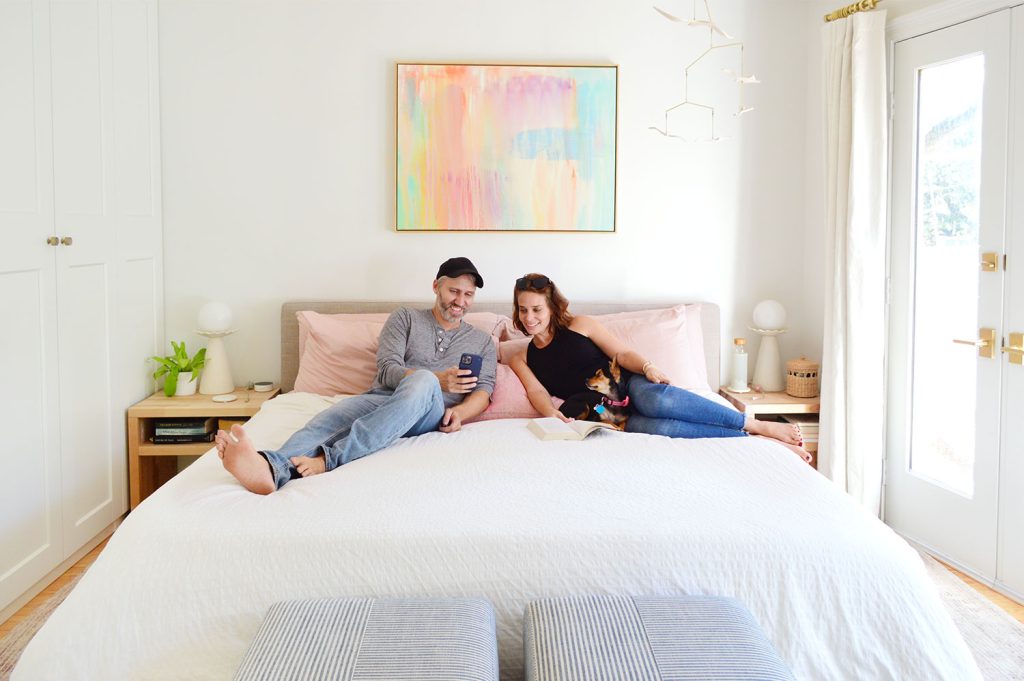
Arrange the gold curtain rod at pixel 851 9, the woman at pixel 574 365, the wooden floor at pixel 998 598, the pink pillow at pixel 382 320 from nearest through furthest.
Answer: the wooden floor at pixel 998 598, the woman at pixel 574 365, the gold curtain rod at pixel 851 9, the pink pillow at pixel 382 320

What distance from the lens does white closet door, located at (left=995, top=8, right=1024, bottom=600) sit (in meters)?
3.03

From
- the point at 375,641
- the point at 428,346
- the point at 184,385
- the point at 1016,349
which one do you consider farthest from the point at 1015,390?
the point at 184,385

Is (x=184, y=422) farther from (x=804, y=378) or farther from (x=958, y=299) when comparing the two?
(x=958, y=299)

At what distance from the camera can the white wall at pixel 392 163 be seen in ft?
13.5

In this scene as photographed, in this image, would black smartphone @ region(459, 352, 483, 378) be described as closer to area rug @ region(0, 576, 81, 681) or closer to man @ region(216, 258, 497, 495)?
man @ region(216, 258, 497, 495)

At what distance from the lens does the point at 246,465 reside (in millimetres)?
2416

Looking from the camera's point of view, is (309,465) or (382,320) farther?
(382,320)

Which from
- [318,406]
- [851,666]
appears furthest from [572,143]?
[851,666]

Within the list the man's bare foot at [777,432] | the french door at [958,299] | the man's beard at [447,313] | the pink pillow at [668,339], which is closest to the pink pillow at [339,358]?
the man's beard at [447,313]

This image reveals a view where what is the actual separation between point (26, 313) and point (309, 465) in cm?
120

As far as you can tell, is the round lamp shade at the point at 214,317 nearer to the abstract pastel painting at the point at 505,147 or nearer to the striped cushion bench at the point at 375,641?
the abstract pastel painting at the point at 505,147

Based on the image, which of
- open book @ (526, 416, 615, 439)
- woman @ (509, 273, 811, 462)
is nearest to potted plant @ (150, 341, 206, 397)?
woman @ (509, 273, 811, 462)

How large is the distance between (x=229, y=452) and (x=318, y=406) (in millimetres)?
1108

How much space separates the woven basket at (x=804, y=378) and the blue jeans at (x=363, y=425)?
1.75 metres
